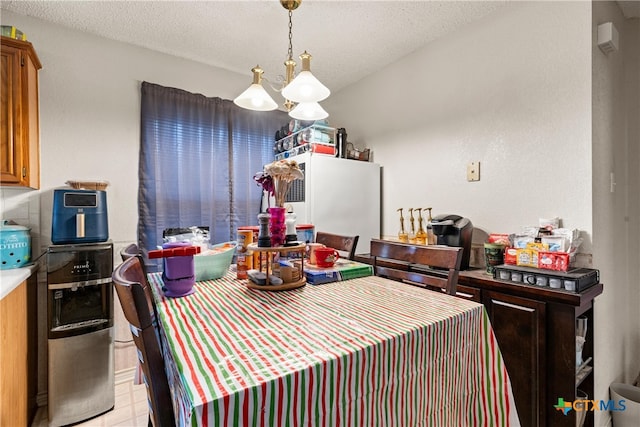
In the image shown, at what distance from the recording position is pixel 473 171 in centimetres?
192

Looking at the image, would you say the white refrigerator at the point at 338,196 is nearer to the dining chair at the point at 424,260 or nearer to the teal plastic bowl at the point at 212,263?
the dining chair at the point at 424,260

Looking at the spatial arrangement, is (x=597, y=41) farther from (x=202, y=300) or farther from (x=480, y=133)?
(x=202, y=300)

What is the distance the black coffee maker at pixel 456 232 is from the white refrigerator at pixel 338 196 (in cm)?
77

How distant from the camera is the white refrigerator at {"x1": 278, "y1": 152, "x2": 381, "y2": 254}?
7.40 feet

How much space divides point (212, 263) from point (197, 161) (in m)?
1.42

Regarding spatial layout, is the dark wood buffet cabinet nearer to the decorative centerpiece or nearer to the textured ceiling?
the decorative centerpiece

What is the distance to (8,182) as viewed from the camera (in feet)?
5.19

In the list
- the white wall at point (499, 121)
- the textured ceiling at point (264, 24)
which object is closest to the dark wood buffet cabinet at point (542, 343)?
the white wall at point (499, 121)

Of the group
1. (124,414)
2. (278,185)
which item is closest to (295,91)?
(278,185)

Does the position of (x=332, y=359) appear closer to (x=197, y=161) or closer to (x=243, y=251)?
(x=243, y=251)

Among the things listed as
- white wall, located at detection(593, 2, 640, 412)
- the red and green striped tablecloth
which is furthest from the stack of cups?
white wall, located at detection(593, 2, 640, 412)

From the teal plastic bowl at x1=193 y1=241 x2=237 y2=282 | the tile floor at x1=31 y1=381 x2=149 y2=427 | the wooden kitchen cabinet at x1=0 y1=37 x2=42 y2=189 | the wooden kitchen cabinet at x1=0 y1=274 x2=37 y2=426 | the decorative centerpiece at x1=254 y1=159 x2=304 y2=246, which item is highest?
the wooden kitchen cabinet at x1=0 y1=37 x2=42 y2=189

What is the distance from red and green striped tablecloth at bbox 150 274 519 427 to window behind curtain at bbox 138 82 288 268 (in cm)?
140

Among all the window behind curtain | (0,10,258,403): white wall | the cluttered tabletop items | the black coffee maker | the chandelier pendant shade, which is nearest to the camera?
the cluttered tabletop items
